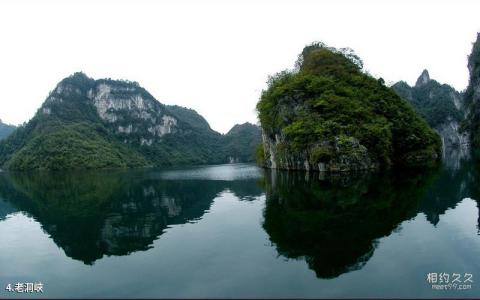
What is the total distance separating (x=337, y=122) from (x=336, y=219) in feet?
149

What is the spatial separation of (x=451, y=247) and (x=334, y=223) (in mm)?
7394

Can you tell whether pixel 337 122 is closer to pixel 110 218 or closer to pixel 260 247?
pixel 110 218

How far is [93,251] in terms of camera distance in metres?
21.3

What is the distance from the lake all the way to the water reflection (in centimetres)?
11

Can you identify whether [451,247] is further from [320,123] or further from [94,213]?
[320,123]

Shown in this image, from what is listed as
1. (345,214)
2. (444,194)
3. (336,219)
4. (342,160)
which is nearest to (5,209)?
(336,219)

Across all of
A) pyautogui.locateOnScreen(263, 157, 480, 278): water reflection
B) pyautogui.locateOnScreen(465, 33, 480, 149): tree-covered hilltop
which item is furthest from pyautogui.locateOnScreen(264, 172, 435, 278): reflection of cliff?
pyautogui.locateOnScreen(465, 33, 480, 149): tree-covered hilltop

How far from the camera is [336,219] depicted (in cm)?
2509

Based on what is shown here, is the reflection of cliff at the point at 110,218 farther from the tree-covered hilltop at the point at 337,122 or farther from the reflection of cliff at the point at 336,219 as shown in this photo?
the tree-covered hilltop at the point at 337,122

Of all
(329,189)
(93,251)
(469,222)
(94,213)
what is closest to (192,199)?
(94,213)

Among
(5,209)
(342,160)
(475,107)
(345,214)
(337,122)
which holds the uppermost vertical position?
(475,107)

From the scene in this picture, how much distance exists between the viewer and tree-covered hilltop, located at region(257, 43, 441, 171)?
6481 cm

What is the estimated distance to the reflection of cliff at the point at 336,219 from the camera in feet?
57.7

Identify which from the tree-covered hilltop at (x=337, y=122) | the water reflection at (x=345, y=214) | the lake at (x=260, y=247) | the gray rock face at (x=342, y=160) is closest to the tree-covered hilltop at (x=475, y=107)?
the tree-covered hilltop at (x=337, y=122)
